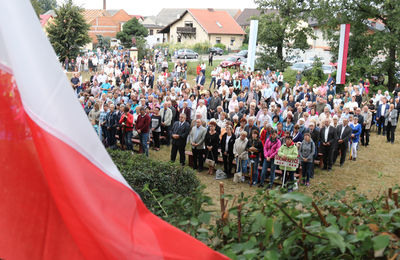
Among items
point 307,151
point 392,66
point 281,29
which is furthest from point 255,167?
point 281,29

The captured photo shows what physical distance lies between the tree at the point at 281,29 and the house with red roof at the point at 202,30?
3826cm

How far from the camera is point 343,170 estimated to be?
14617 millimetres

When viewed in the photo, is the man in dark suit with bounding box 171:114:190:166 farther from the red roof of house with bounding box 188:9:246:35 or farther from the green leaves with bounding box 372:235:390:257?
the red roof of house with bounding box 188:9:246:35

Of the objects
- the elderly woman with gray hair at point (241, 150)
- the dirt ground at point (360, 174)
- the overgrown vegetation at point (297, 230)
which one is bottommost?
the dirt ground at point (360, 174)

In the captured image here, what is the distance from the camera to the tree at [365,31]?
28047 mm

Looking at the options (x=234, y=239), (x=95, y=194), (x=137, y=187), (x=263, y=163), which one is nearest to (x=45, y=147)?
(x=95, y=194)

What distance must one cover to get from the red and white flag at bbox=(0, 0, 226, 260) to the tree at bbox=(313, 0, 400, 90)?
2785 cm

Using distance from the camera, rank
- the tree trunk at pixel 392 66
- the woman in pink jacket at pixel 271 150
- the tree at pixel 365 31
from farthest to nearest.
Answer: the tree trunk at pixel 392 66 < the tree at pixel 365 31 < the woman in pink jacket at pixel 271 150

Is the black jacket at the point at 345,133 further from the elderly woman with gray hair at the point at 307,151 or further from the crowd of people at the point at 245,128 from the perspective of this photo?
the elderly woman with gray hair at the point at 307,151

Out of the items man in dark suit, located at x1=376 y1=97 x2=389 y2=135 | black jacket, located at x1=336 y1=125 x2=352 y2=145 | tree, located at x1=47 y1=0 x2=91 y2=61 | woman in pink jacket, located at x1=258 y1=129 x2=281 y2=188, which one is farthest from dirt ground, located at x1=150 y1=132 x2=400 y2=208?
tree, located at x1=47 y1=0 x2=91 y2=61

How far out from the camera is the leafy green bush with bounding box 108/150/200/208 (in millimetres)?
8274

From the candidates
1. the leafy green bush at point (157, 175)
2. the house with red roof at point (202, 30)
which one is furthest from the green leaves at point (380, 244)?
the house with red roof at point (202, 30)

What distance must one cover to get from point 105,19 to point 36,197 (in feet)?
298

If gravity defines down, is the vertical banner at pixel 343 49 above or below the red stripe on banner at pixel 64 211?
above
